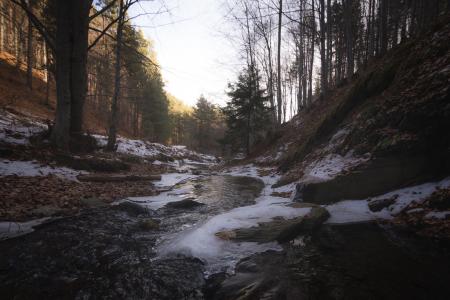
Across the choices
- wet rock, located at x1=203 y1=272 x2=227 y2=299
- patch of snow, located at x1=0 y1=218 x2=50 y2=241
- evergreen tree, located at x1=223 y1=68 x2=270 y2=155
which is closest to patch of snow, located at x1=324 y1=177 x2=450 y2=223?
wet rock, located at x1=203 y1=272 x2=227 y2=299

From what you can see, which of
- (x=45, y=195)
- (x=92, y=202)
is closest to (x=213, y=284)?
(x=92, y=202)

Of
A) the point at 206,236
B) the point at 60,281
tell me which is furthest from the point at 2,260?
the point at 206,236

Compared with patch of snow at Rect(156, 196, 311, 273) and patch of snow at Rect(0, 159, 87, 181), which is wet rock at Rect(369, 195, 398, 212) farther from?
patch of snow at Rect(0, 159, 87, 181)

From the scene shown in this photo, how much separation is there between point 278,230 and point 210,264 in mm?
1530

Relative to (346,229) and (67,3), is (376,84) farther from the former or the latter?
(67,3)

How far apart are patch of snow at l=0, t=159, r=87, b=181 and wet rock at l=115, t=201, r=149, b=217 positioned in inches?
85.8

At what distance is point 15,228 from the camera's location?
159 inches

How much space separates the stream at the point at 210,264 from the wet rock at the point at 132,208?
94 cm

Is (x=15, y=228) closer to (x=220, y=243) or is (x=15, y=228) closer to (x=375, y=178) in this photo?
(x=220, y=243)

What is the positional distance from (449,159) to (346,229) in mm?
2320

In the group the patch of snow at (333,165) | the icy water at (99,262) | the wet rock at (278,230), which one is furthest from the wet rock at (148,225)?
the patch of snow at (333,165)

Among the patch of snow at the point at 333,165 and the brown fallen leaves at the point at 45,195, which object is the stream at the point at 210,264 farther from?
the patch of snow at the point at 333,165

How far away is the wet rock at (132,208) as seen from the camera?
5.96m

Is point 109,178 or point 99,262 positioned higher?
point 109,178
